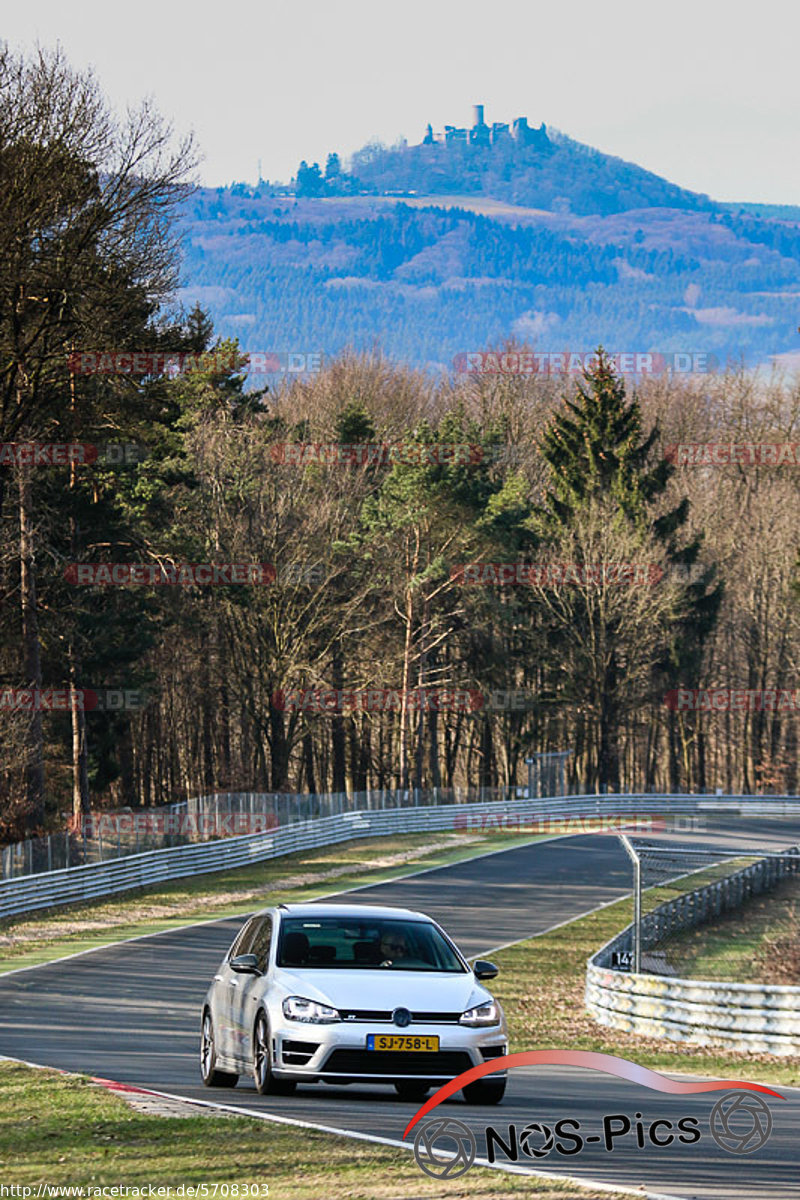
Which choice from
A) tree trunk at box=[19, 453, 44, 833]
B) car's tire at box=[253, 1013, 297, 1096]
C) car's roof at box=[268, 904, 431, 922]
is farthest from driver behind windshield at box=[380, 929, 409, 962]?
tree trunk at box=[19, 453, 44, 833]

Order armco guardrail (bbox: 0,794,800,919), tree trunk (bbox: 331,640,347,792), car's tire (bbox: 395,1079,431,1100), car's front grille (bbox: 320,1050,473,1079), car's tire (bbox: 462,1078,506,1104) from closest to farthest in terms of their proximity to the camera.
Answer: car's front grille (bbox: 320,1050,473,1079) < car's tire (bbox: 462,1078,506,1104) < car's tire (bbox: 395,1079,431,1100) < armco guardrail (bbox: 0,794,800,919) < tree trunk (bbox: 331,640,347,792)

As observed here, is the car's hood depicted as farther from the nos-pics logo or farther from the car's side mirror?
the nos-pics logo

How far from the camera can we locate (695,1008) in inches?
757

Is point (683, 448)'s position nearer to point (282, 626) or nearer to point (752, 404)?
point (752, 404)

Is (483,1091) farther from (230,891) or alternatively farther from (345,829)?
(345,829)

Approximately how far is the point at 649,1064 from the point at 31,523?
26.6 meters

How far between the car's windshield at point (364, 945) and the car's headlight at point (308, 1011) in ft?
2.10

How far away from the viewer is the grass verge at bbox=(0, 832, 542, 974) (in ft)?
100

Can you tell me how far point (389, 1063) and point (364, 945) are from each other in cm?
138

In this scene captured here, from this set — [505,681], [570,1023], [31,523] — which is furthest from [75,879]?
[505,681]

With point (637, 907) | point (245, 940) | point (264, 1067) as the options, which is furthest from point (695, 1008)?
point (264, 1067)

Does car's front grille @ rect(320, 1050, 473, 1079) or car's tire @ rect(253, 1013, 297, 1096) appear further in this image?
car's tire @ rect(253, 1013, 297, 1096)

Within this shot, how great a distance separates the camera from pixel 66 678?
48.1 meters

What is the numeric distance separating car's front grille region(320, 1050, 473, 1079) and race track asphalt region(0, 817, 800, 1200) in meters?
0.28
